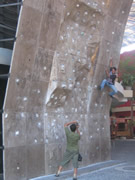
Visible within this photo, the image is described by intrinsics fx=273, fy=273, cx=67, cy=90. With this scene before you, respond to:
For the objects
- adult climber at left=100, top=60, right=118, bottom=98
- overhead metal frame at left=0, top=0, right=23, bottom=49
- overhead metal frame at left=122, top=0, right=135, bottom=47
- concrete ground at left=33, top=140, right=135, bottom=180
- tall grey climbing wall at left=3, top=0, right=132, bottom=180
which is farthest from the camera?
overhead metal frame at left=122, top=0, right=135, bottom=47

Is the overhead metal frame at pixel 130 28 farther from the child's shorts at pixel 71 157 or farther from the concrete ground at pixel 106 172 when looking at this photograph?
the child's shorts at pixel 71 157

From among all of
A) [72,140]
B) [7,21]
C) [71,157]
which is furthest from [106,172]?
[7,21]

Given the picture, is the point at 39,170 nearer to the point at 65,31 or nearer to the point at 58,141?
the point at 58,141

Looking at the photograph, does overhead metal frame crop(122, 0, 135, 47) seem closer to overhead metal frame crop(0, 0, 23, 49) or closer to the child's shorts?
overhead metal frame crop(0, 0, 23, 49)

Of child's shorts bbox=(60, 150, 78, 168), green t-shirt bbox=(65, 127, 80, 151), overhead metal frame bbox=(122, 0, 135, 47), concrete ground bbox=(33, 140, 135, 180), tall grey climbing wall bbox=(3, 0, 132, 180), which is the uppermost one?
overhead metal frame bbox=(122, 0, 135, 47)

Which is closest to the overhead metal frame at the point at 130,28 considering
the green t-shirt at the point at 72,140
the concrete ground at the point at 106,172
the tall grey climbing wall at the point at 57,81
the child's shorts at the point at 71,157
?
the tall grey climbing wall at the point at 57,81

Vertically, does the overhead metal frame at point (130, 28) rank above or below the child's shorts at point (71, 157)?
above

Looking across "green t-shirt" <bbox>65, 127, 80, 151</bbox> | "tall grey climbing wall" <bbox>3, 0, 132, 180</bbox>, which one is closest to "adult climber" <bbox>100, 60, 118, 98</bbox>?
"tall grey climbing wall" <bbox>3, 0, 132, 180</bbox>

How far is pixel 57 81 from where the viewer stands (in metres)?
9.25

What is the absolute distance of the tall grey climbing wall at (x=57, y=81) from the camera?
26.1 feet

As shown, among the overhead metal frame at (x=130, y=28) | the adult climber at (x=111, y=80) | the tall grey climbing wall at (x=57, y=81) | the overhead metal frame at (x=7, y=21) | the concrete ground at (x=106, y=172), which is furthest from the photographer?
the overhead metal frame at (x=130, y=28)

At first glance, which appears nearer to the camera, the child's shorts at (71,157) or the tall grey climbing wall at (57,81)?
the tall grey climbing wall at (57,81)

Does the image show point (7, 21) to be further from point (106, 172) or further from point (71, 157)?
point (106, 172)

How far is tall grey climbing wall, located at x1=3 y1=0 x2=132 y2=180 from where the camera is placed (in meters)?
7.95
